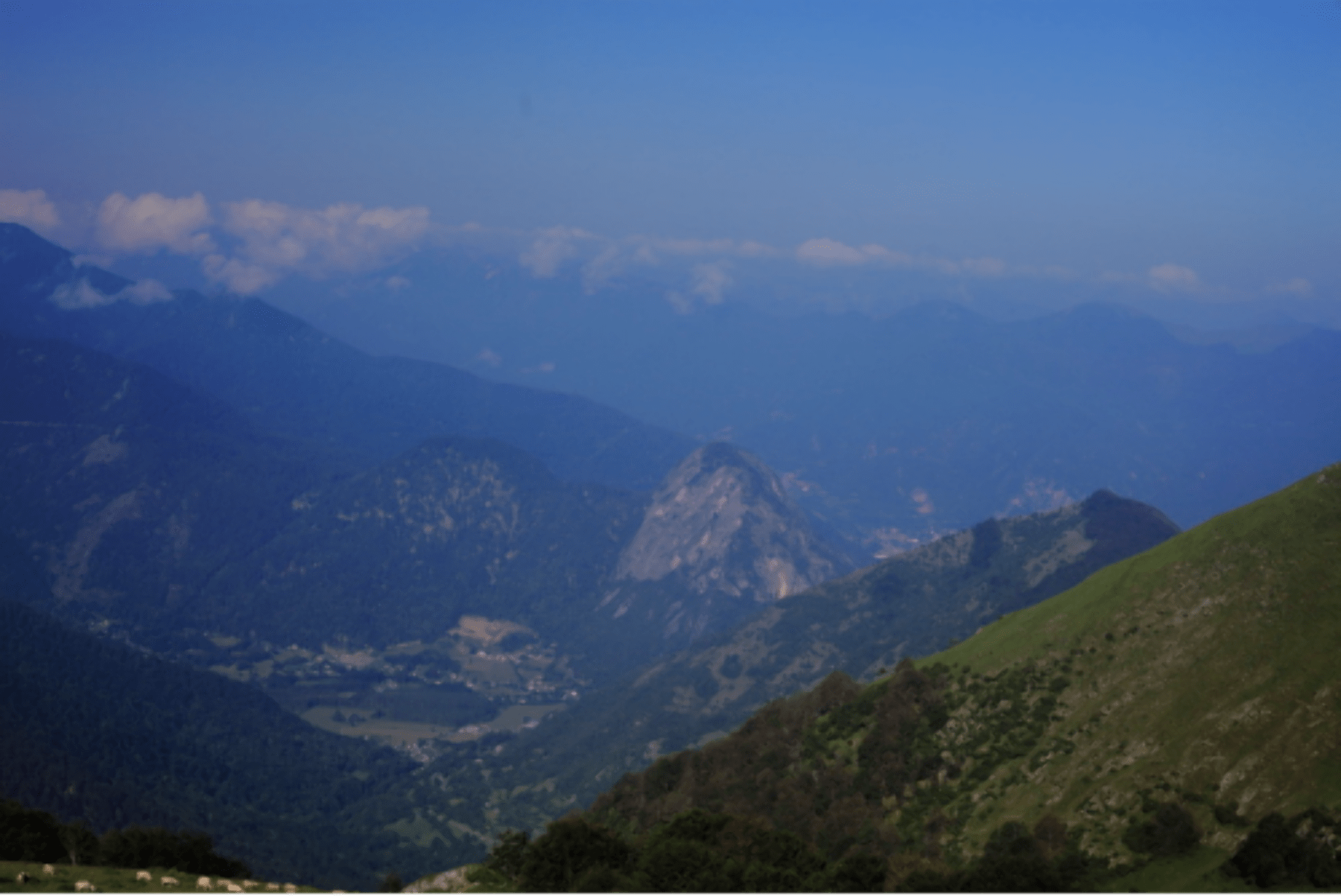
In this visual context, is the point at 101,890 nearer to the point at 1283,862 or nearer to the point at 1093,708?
the point at 1283,862

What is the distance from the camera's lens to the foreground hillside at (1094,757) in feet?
174

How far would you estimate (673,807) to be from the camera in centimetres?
8900

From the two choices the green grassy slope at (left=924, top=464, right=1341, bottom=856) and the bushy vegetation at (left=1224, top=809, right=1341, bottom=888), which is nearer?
the bushy vegetation at (left=1224, top=809, right=1341, bottom=888)

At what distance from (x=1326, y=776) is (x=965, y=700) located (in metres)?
30.5

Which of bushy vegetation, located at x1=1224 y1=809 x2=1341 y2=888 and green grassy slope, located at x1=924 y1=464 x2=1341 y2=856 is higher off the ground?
green grassy slope, located at x1=924 y1=464 x2=1341 y2=856

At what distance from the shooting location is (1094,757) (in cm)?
6372

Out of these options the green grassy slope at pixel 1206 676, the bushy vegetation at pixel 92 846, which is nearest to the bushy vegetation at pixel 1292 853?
the green grassy slope at pixel 1206 676

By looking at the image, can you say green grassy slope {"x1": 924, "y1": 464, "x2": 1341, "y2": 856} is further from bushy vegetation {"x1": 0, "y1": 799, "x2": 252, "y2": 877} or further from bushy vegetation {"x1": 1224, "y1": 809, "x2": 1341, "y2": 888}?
bushy vegetation {"x1": 0, "y1": 799, "x2": 252, "y2": 877}

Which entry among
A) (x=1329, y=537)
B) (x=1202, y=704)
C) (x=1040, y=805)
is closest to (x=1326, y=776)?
(x=1202, y=704)

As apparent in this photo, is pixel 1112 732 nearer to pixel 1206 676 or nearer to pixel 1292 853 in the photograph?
pixel 1206 676

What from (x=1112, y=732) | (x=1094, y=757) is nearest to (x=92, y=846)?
(x=1094, y=757)

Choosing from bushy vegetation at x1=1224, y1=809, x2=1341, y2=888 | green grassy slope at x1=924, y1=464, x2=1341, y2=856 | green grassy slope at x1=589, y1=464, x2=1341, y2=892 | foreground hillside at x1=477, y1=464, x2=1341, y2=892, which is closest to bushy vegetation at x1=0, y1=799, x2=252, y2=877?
foreground hillside at x1=477, y1=464, x2=1341, y2=892

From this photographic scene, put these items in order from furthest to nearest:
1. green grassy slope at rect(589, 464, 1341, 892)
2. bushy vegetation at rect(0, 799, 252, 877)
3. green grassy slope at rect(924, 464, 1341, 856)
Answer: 1. bushy vegetation at rect(0, 799, 252, 877)
2. green grassy slope at rect(924, 464, 1341, 856)
3. green grassy slope at rect(589, 464, 1341, 892)

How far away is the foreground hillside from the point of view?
52.9 m
